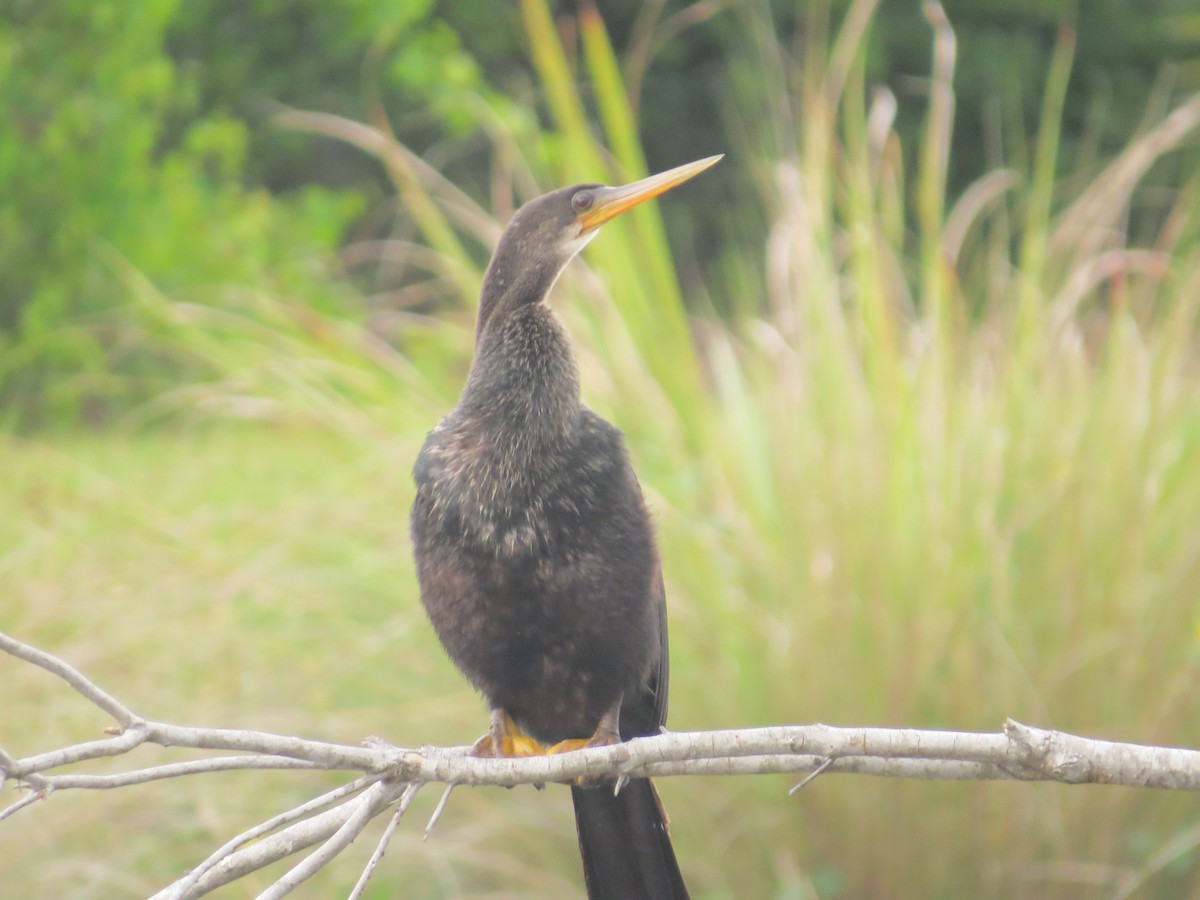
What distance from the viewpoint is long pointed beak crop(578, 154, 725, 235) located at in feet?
6.96

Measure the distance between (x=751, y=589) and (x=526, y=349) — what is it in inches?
57.4

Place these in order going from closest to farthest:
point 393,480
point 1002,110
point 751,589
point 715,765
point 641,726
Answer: point 715,765 → point 641,726 → point 751,589 → point 393,480 → point 1002,110

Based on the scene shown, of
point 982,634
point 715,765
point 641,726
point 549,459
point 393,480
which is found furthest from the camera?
point 393,480

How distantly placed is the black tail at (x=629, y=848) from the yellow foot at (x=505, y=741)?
0.37 feet

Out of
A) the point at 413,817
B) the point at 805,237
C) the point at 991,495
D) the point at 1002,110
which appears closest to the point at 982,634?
the point at 991,495

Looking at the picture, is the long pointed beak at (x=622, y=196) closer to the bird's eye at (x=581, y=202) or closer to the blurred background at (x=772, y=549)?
the bird's eye at (x=581, y=202)

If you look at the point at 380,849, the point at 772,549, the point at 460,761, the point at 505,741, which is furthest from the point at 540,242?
the point at 772,549

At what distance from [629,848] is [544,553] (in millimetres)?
453

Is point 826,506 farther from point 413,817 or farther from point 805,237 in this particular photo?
point 413,817

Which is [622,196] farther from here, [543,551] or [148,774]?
[148,774]

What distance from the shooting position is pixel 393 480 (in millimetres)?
3646

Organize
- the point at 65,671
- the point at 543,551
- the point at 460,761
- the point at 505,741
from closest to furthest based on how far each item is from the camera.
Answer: the point at 65,671 → the point at 460,761 → the point at 543,551 → the point at 505,741

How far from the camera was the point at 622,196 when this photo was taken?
2.23 metres

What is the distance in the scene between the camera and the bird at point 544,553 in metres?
1.93
